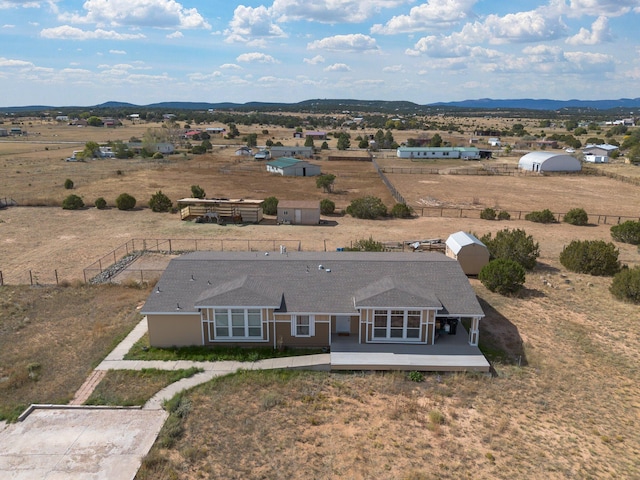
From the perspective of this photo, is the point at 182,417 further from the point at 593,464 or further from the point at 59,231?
the point at 59,231

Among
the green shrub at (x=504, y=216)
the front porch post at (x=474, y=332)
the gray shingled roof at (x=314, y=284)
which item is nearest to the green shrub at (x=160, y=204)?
the gray shingled roof at (x=314, y=284)

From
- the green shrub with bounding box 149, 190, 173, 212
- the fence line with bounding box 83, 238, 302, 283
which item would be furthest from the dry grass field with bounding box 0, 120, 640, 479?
the green shrub with bounding box 149, 190, 173, 212

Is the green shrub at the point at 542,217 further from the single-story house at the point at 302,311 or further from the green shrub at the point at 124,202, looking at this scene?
the green shrub at the point at 124,202

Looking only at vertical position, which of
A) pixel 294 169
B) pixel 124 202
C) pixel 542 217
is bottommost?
pixel 542 217

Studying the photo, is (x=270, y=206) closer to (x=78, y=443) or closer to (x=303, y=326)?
(x=303, y=326)

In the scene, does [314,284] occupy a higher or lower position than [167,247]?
higher

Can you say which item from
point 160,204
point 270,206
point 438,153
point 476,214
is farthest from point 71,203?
point 438,153
